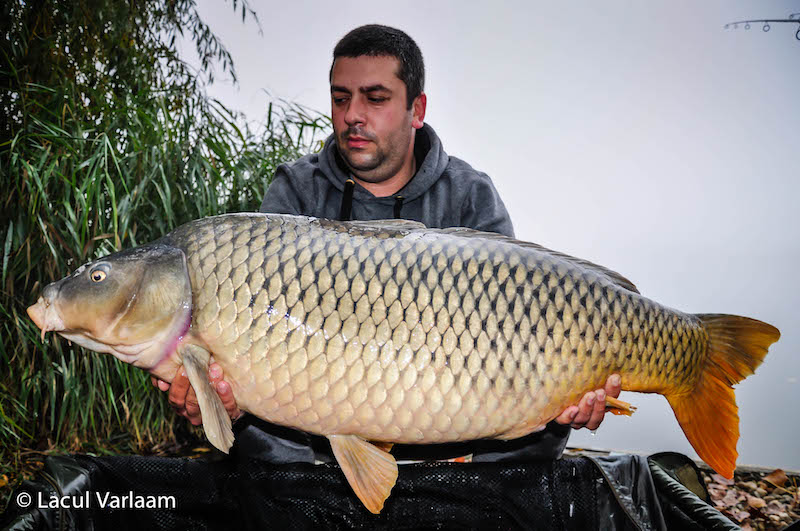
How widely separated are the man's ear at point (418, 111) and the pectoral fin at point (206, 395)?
0.97 meters

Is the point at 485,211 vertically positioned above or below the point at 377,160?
below

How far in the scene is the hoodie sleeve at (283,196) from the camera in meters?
1.63

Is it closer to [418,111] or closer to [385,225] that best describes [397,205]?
[418,111]

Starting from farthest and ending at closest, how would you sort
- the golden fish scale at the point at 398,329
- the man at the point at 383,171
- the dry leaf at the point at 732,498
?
the dry leaf at the point at 732,498
the man at the point at 383,171
the golden fish scale at the point at 398,329

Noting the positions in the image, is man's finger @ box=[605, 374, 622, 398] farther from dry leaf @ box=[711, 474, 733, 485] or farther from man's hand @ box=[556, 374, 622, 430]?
dry leaf @ box=[711, 474, 733, 485]

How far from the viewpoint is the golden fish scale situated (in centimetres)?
96

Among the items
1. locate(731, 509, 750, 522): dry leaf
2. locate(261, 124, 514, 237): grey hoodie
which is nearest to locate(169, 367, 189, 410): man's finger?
locate(261, 124, 514, 237): grey hoodie

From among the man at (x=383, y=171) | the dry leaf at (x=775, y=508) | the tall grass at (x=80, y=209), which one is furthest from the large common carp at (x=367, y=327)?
the dry leaf at (x=775, y=508)

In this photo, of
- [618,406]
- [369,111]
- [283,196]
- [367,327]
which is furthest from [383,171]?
[618,406]

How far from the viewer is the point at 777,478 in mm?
2020

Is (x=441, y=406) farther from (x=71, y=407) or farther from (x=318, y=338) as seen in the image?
(x=71, y=407)

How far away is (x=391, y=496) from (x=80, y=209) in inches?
56.6

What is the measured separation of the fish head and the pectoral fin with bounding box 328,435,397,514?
0.34 meters

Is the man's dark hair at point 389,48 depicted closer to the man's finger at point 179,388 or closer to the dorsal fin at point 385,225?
the dorsal fin at point 385,225
